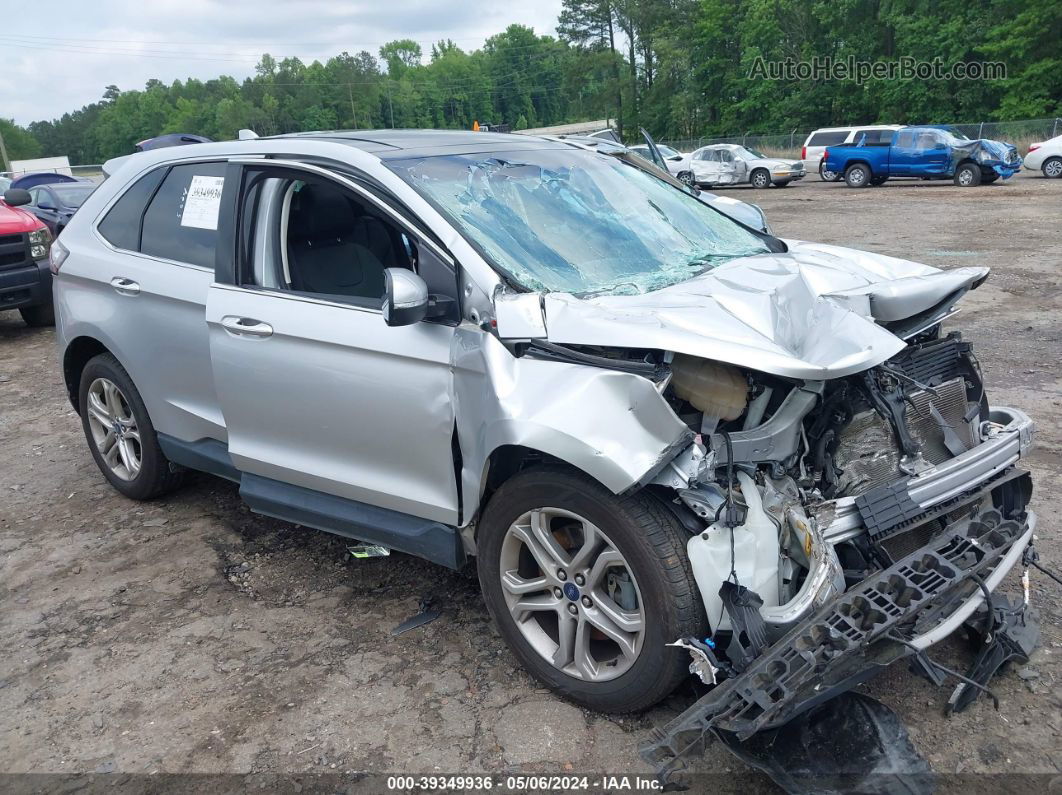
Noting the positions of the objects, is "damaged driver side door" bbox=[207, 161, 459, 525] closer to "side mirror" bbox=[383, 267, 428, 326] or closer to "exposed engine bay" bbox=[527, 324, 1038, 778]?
"side mirror" bbox=[383, 267, 428, 326]

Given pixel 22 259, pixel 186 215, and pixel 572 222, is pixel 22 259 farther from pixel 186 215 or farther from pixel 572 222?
pixel 572 222

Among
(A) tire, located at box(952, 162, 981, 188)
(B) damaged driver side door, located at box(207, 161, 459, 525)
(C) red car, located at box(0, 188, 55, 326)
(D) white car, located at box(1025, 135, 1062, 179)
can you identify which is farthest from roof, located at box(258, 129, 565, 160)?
(D) white car, located at box(1025, 135, 1062, 179)

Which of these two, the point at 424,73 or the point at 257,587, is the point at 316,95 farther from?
the point at 257,587

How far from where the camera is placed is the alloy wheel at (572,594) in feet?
9.04

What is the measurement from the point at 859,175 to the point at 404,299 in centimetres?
2614

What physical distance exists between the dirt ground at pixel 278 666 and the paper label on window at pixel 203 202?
5.43 ft

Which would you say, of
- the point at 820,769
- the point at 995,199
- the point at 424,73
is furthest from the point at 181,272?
the point at 424,73

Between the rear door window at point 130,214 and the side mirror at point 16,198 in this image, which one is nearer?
the rear door window at point 130,214

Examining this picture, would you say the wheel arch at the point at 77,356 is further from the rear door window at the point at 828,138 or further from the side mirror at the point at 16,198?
the rear door window at the point at 828,138

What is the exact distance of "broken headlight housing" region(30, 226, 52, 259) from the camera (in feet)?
31.9

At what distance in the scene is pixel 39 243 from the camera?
980 cm

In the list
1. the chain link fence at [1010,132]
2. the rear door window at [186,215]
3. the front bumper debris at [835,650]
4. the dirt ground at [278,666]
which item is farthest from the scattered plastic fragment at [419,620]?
the chain link fence at [1010,132]

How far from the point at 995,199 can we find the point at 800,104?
101ft

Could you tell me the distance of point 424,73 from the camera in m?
123
